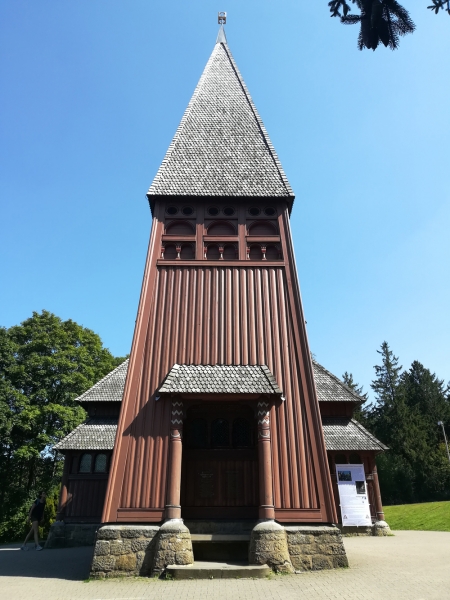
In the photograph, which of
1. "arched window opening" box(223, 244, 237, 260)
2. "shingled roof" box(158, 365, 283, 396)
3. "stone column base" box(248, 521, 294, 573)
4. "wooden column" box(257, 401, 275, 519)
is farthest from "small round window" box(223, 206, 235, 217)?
"stone column base" box(248, 521, 294, 573)

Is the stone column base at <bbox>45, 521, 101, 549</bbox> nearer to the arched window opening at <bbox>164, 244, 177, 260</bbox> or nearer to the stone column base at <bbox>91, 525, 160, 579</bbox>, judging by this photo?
the stone column base at <bbox>91, 525, 160, 579</bbox>

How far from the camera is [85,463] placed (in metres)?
17.9

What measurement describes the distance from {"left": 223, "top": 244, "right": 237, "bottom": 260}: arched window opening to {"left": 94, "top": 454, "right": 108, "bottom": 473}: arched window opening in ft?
35.8

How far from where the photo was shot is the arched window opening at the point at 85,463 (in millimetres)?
17766

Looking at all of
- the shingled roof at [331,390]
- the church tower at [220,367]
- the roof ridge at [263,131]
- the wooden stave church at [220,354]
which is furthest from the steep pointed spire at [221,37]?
the shingled roof at [331,390]

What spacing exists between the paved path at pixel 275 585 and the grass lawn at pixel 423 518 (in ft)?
37.6

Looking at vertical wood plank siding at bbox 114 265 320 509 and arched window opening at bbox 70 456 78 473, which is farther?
arched window opening at bbox 70 456 78 473

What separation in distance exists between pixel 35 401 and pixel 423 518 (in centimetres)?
2582

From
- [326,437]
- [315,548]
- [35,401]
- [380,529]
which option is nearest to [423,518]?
[380,529]

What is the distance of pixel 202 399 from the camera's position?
10.4m

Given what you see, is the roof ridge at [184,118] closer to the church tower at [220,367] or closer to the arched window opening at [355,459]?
the church tower at [220,367]

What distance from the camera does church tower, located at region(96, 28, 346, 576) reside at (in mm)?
9930

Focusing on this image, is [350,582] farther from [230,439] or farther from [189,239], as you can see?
[189,239]

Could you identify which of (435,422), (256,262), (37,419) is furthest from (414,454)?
(256,262)
